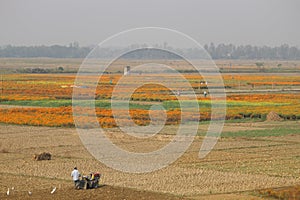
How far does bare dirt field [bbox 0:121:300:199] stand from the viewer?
45.0 ft

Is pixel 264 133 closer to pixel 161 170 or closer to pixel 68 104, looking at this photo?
pixel 161 170

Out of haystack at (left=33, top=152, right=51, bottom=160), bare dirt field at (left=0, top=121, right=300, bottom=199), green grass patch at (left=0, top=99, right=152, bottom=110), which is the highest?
green grass patch at (left=0, top=99, right=152, bottom=110)

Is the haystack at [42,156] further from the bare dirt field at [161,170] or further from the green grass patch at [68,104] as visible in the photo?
the green grass patch at [68,104]

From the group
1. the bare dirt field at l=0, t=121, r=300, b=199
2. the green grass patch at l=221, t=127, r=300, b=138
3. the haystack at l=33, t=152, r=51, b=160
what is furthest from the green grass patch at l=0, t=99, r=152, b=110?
the haystack at l=33, t=152, r=51, b=160

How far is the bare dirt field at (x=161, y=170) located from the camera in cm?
1373

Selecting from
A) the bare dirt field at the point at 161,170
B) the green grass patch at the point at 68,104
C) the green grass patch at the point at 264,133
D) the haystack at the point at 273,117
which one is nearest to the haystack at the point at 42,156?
the bare dirt field at the point at 161,170

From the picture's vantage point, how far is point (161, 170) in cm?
1695

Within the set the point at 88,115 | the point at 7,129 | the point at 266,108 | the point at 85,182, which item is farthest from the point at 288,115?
the point at 85,182

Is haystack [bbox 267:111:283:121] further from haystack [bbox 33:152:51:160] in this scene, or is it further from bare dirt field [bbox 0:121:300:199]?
haystack [bbox 33:152:51:160]

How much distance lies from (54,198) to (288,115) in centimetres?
2011

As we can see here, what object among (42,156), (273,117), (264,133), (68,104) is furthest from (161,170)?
(68,104)

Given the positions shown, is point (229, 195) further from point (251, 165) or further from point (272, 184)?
point (251, 165)

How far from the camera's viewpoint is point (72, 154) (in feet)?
64.6

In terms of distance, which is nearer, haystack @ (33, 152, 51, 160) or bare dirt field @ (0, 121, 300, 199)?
bare dirt field @ (0, 121, 300, 199)
